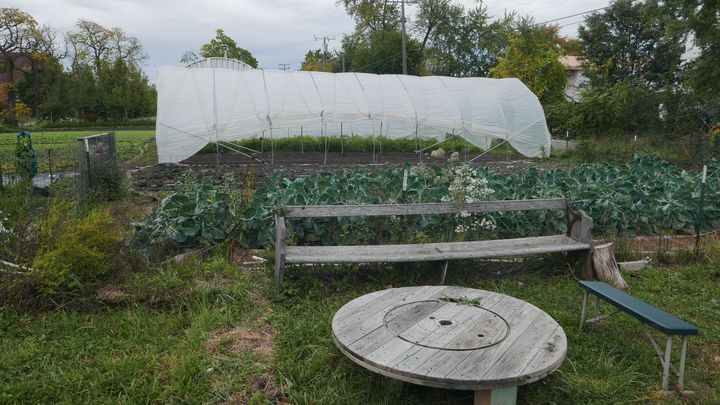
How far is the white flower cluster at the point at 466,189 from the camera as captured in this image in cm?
539

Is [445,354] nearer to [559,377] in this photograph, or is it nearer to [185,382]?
[559,377]

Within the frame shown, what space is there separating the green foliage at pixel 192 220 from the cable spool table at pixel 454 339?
2382 mm

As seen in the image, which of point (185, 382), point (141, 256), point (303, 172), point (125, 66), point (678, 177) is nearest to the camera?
point (185, 382)

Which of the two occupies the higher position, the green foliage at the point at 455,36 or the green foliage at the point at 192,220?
the green foliage at the point at 455,36

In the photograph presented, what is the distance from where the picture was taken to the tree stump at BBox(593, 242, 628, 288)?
17.1 feet

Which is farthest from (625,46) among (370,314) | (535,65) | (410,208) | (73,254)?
(73,254)

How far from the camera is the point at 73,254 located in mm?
4176

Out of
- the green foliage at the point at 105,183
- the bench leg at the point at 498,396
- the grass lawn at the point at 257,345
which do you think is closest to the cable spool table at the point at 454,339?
the bench leg at the point at 498,396

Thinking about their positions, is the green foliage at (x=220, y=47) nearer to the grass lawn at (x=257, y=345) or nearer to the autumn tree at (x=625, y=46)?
the autumn tree at (x=625, y=46)

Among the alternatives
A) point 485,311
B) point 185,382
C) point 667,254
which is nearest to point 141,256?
point 185,382

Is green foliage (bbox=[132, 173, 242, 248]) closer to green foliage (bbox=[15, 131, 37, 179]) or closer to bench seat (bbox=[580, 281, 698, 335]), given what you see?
bench seat (bbox=[580, 281, 698, 335])

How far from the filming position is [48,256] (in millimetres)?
4117

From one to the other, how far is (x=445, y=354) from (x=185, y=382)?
61.8 inches

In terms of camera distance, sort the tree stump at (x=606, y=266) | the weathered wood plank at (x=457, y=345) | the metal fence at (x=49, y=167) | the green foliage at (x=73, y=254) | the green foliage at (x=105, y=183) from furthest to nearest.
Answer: the metal fence at (x=49, y=167)
the green foliage at (x=105, y=183)
the tree stump at (x=606, y=266)
the green foliage at (x=73, y=254)
the weathered wood plank at (x=457, y=345)
